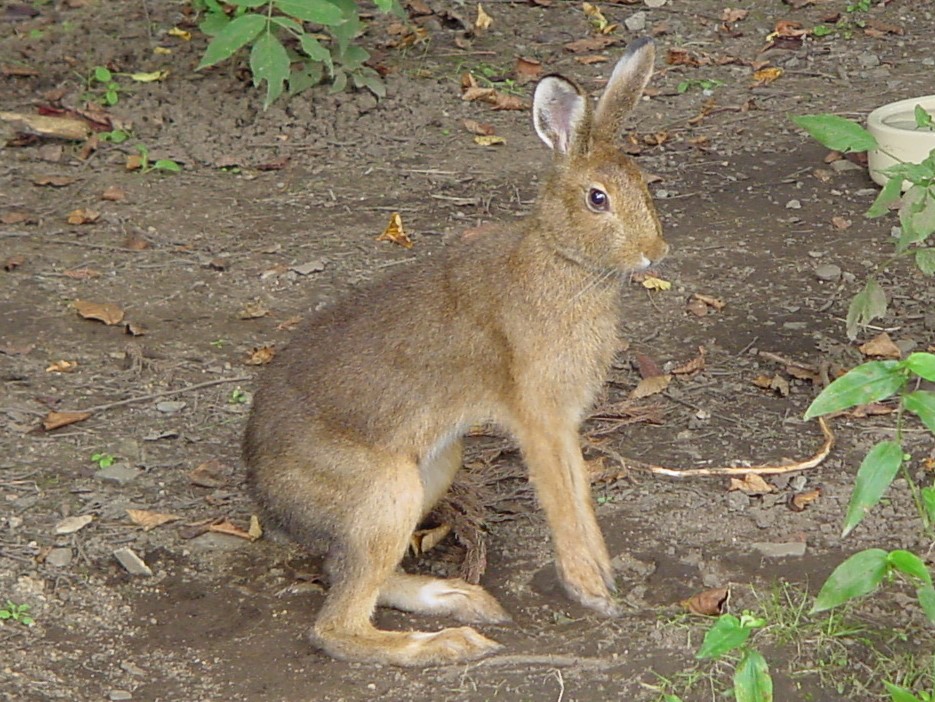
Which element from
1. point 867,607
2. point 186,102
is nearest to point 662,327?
point 867,607

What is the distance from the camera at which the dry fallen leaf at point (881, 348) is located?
5.71 meters

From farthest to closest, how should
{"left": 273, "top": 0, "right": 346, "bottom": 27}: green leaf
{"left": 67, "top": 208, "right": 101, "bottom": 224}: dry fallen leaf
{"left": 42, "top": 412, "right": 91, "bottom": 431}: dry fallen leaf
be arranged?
{"left": 67, "top": 208, "right": 101, "bottom": 224}: dry fallen leaf, {"left": 273, "top": 0, "right": 346, "bottom": 27}: green leaf, {"left": 42, "top": 412, "right": 91, "bottom": 431}: dry fallen leaf

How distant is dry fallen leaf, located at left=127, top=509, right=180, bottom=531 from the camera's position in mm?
4895

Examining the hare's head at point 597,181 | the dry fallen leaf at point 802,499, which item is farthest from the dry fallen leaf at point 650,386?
the hare's head at point 597,181

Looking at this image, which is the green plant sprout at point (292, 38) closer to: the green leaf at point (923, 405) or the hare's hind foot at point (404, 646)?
the hare's hind foot at point (404, 646)

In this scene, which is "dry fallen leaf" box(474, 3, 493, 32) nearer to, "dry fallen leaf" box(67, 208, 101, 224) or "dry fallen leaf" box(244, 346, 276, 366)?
"dry fallen leaf" box(67, 208, 101, 224)

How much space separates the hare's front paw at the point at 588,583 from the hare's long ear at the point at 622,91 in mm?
1280

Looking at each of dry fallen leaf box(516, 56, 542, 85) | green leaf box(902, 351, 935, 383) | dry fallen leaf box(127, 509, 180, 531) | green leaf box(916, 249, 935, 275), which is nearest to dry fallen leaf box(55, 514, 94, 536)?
dry fallen leaf box(127, 509, 180, 531)

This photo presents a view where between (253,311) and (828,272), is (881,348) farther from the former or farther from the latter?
(253,311)

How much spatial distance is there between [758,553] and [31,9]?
246 inches

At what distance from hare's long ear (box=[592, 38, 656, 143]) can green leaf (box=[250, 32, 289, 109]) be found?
2.77 meters

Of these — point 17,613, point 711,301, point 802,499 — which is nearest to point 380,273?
point 711,301

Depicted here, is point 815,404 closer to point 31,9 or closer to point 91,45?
point 91,45

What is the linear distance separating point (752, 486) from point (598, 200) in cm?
122
